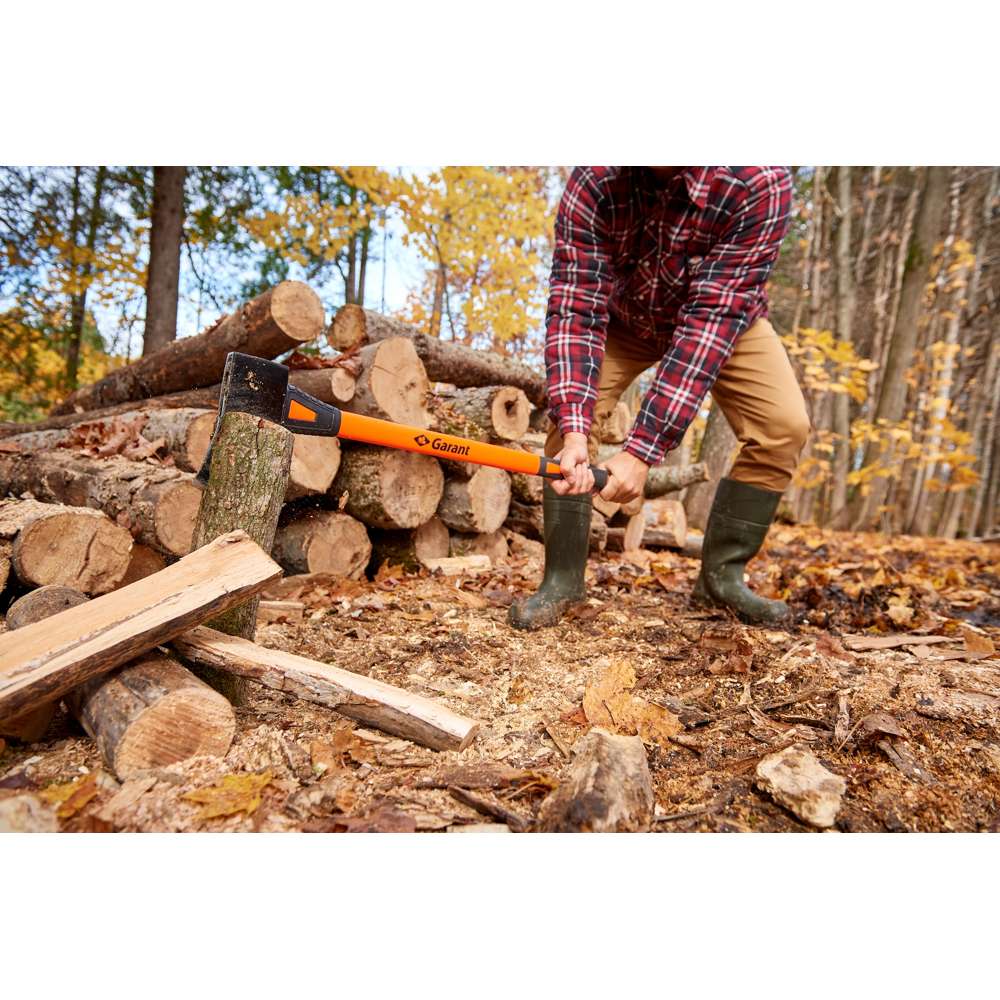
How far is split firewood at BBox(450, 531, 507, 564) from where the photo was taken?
11.5ft

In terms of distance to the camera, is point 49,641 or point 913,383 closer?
point 49,641

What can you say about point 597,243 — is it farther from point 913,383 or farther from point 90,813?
point 913,383

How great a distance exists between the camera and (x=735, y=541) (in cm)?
267

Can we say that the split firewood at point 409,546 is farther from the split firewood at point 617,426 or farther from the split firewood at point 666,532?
the split firewood at point 666,532

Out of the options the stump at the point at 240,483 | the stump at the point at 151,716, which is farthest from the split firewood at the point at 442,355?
the stump at the point at 151,716

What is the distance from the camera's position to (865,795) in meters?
1.40

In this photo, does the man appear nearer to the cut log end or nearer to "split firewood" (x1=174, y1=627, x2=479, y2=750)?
"split firewood" (x1=174, y1=627, x2=479, y2=750)

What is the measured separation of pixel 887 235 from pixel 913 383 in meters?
2.97

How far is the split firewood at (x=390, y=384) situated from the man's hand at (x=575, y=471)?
107 centimetres

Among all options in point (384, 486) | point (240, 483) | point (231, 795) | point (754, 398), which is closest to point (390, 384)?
point (384, 486)

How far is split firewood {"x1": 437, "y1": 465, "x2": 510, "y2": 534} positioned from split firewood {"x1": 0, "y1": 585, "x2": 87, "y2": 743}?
5.97 feet
